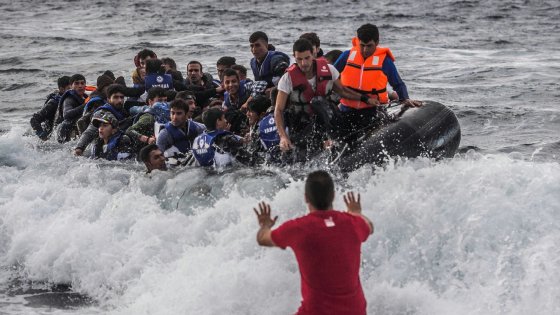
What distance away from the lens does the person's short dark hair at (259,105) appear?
27.5 ft

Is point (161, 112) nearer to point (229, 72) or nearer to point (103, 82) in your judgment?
point (229, 72)

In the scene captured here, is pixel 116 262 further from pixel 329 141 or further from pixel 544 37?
pixel 544 37

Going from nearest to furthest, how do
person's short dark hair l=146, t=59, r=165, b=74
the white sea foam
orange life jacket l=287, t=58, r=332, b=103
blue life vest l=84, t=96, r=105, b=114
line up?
1. the white sea foam
2. orange life jacket l=287, t=58, r=332, b=103
3. person's short dark hair l=146, t=59, r=165, b=74
4. blue life vest l=84, t=96, r=105, b=114

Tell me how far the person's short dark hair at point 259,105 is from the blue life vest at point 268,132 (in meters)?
0.39

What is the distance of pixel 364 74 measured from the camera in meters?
8.09

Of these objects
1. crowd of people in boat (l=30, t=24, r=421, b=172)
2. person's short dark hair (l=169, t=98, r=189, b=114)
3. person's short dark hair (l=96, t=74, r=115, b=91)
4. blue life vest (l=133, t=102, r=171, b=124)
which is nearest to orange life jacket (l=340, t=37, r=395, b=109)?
crowd of people in boat (l=30, t=24, r=421, b=172)

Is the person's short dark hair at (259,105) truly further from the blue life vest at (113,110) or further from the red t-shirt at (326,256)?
the red t-shirt at (326,256)

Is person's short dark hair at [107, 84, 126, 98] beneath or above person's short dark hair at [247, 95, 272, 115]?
beneath

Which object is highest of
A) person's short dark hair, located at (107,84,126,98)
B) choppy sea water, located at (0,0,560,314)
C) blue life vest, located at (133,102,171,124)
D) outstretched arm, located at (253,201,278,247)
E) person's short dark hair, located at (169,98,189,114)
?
outstretched arm, located at (253,201,278,247)

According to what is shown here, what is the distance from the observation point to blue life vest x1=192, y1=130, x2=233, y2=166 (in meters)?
8.19

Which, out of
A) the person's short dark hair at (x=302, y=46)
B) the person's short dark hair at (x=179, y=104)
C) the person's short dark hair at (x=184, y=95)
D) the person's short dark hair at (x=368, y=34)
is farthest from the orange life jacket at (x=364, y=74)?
the person's short dark hair at (x=184, y=95)

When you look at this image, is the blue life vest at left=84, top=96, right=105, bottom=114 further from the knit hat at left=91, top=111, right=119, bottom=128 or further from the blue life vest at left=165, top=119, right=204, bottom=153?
the blue life vest at left=165, top=119, right=204, bottom=153

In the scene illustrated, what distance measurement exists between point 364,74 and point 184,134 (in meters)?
2.15

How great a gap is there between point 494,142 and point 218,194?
5636 millimetres
